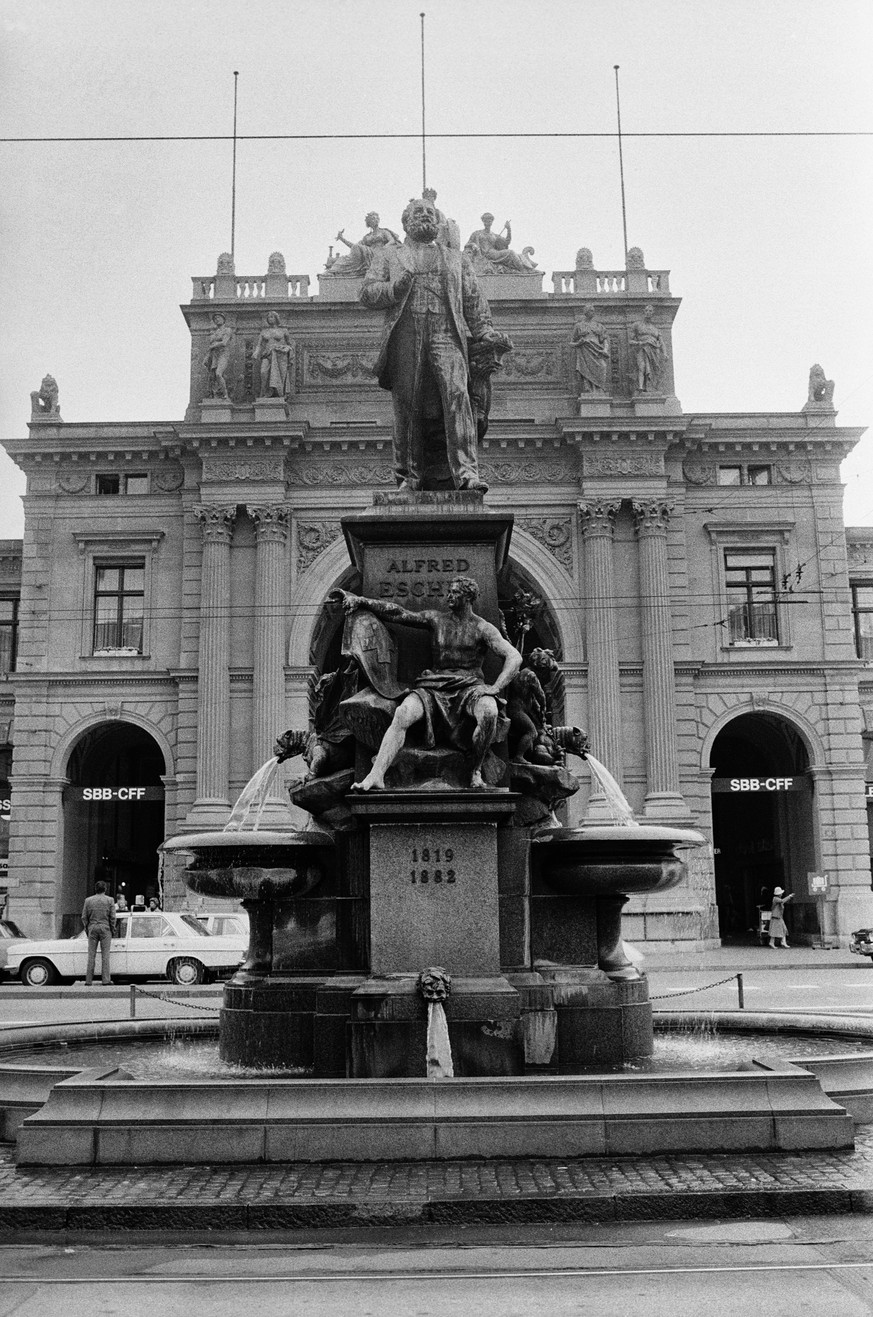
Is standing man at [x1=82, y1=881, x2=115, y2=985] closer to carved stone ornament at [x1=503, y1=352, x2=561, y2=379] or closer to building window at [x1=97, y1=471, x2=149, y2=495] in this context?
building window at [x1=97, y1=471, x2=149, y2=495]

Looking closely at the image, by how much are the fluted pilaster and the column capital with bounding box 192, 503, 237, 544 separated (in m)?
0.75

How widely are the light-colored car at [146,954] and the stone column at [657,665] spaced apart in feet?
54.3

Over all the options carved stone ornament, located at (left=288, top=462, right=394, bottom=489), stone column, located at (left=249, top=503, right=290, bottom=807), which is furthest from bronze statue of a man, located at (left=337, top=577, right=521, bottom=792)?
carved stone ornament, located at (left=288, top=462, right=394, bottom=489)

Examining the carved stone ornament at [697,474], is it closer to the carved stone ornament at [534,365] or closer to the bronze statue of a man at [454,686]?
the carved stone ornament at [534,365]

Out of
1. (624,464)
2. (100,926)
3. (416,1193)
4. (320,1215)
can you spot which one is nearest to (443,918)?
(416,1193)

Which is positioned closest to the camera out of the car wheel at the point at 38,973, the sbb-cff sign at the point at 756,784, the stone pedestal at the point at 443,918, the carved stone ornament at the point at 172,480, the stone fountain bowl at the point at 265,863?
the stone pedestal at the point at 443,918

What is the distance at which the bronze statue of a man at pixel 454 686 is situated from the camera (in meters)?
10.2

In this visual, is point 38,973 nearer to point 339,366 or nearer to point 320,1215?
point 339,366

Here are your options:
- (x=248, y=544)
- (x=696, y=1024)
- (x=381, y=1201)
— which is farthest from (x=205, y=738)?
(x=381, y=1201)

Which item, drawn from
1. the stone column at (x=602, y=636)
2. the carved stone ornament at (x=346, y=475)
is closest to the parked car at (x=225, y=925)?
the stone column at (x=602, y=636)

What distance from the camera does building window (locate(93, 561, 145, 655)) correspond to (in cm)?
4641

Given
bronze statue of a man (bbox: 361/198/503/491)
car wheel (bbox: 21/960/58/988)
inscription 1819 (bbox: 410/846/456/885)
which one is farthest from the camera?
car wheel (bbox: 21/960/58/988)

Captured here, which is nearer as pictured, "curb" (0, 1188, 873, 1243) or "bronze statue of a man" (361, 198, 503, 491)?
"curb" (0, 1188, 873, 1243)

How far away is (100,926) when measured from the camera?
29203 millimetres
